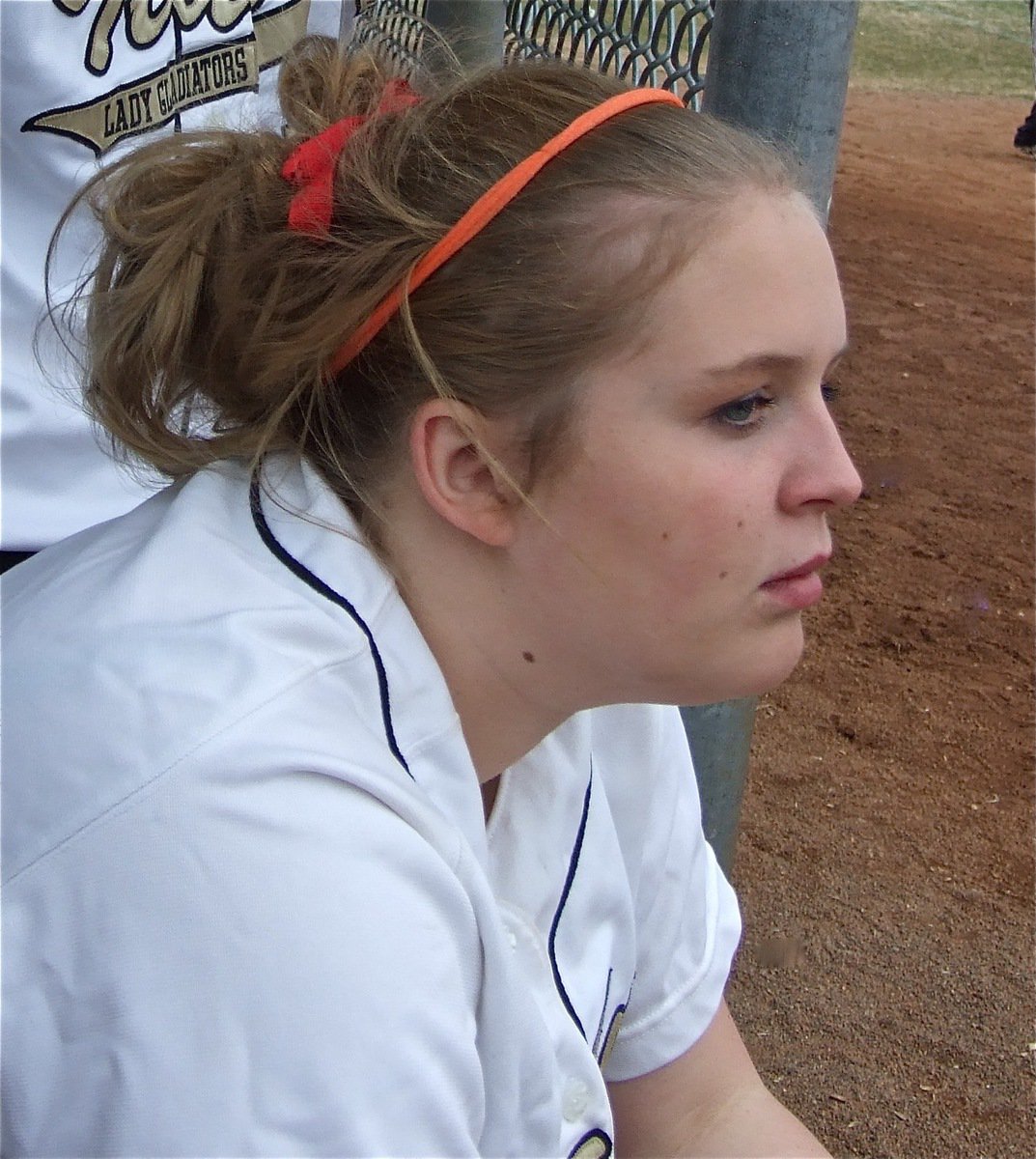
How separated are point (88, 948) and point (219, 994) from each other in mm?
109

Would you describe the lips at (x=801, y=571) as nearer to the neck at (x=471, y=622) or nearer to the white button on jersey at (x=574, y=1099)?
the neck at (x=471, y=622)

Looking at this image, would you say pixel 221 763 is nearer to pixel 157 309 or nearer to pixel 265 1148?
pixel 265 1148

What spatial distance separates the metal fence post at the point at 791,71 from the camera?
67.4 inches

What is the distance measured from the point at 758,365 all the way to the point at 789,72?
0.60 m

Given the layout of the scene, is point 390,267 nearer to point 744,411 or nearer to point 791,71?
point 744,411

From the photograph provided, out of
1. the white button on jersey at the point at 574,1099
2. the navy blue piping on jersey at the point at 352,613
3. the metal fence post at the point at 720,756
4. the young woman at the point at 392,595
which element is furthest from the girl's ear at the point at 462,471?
the metal fence post at the point at 720,756

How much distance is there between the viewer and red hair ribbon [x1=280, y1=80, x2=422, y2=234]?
141cm

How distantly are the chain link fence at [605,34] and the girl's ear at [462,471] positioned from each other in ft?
1.93

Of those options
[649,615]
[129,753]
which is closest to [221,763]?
[129,753]

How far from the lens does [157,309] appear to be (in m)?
1.46

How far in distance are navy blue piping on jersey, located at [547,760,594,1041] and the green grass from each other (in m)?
16.3

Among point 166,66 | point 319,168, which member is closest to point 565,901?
point 319,168

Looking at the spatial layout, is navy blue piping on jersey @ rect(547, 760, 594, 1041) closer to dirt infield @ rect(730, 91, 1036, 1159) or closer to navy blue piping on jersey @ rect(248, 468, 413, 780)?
navy blue piping on jersey @ rect(248, 468, 413, 780)

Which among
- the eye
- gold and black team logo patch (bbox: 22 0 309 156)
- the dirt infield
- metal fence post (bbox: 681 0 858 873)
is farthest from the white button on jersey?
the dirt infield
